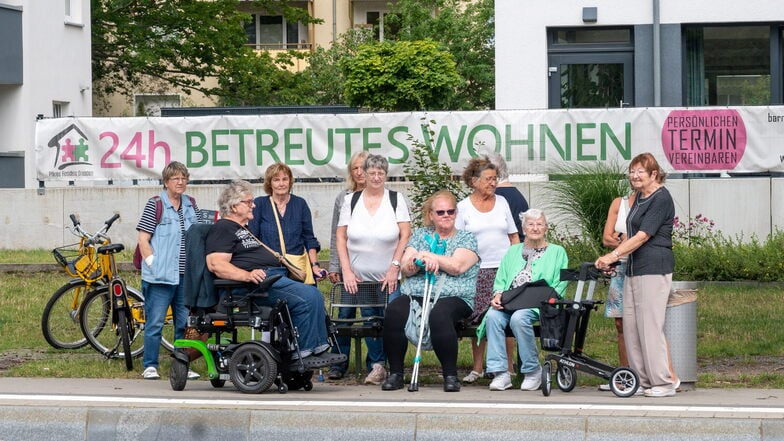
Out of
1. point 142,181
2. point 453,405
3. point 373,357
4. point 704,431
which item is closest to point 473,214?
point 373,357

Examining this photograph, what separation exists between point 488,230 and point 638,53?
40.4ft

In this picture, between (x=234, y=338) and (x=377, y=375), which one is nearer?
(x=234, y=338)

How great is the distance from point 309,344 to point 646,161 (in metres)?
2.79

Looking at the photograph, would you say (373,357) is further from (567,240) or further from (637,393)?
(567,240)

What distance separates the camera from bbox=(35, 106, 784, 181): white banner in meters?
19.7

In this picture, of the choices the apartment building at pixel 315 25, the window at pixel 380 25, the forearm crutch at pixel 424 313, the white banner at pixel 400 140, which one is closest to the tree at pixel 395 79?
the white banner at pixel 400 140

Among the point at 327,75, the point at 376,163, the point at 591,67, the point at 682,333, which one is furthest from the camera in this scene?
the point at 327,75

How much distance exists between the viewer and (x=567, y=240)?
17.1 m

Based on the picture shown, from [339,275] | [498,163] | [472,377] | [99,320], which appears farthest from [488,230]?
[99,320]

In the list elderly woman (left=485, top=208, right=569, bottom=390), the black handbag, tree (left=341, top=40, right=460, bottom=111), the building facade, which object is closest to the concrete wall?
→ the building facade

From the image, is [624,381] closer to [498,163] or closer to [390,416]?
[390,416]

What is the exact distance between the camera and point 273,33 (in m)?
59.8

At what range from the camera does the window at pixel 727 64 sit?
22.6 meters

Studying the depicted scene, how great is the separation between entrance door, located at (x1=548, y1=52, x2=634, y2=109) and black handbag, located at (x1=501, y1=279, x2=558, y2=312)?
12711 millimetres
